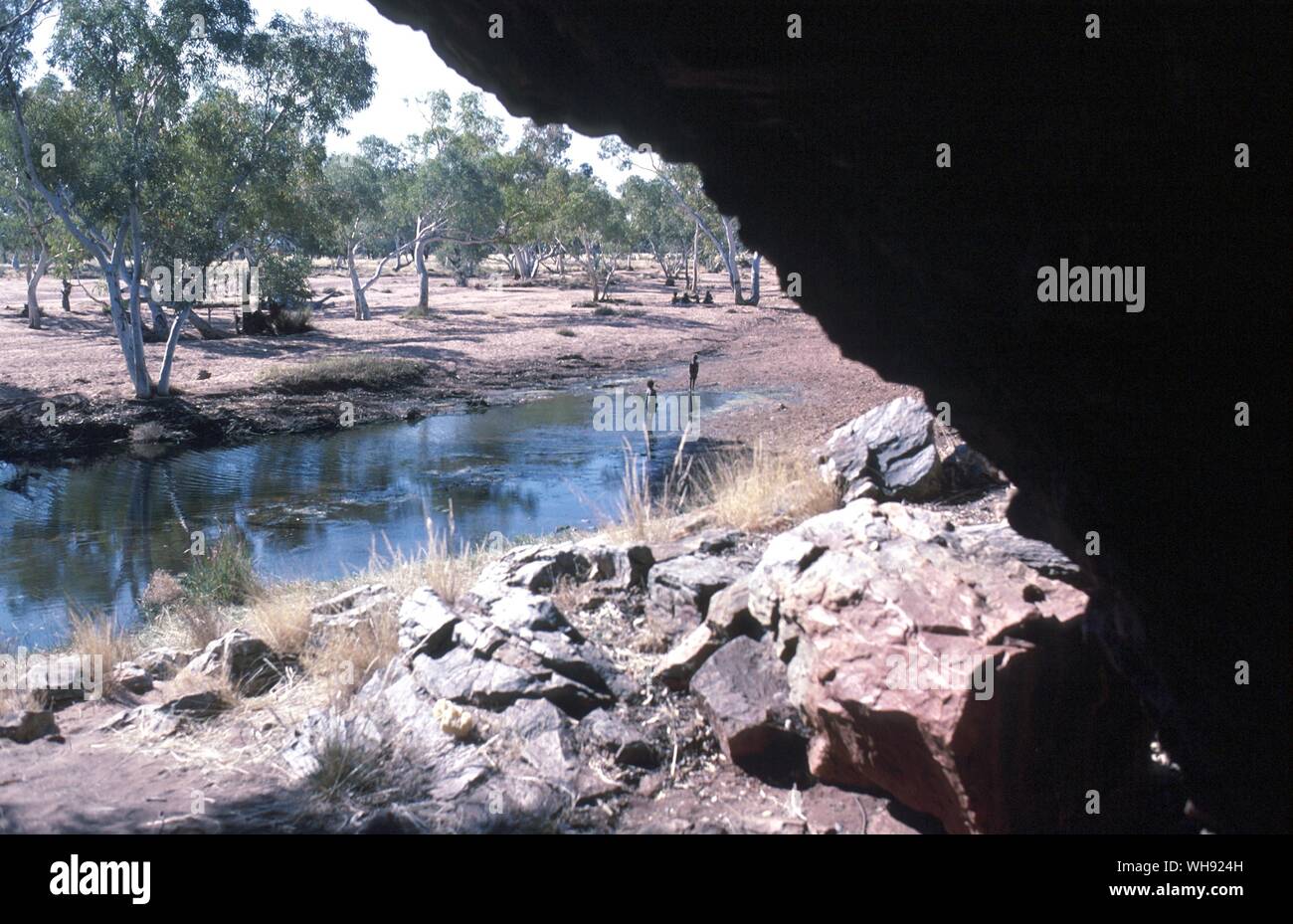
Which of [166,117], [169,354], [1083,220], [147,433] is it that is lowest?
[147,433]

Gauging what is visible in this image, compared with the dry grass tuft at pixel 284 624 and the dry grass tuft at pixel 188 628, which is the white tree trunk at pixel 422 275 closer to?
the dry grass tuft at pixel 188 628

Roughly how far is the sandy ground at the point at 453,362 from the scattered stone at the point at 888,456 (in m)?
7.04

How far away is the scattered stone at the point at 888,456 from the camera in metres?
8.38

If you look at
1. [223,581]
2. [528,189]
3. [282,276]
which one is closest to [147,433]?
[282,276]

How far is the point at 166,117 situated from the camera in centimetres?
1923

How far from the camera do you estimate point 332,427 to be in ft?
69.0

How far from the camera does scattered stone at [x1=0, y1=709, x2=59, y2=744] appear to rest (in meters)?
6.14

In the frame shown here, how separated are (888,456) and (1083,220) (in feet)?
18.6

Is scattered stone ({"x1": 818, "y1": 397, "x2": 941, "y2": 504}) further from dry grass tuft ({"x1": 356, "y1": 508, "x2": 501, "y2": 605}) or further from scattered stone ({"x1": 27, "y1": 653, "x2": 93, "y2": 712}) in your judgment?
scattered stone ({"x1": 27, "y1": 653, "x2": 93, "y2": 712})

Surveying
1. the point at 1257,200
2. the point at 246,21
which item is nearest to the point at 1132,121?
the point at 1257,200

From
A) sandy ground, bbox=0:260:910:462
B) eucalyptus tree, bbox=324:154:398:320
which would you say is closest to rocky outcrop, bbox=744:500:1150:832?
sandy ground, bbox=0:260:910:462

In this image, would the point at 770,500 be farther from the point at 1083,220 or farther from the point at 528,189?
the point at 528,189

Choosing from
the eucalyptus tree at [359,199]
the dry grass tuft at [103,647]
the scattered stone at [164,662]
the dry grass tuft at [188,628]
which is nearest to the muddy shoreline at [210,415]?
the dry grass tuft at [188,628]

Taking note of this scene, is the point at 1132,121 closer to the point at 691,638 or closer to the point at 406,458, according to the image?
the point at 691,638
